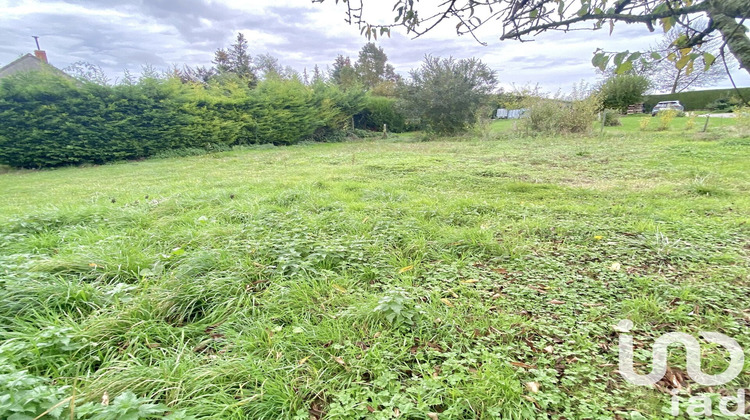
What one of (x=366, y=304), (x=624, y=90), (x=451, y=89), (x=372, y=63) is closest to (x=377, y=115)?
(x=451, y=89)

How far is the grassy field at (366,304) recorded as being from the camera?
1221 millimetres

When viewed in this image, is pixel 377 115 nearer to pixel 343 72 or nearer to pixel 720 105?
pixel 343 72

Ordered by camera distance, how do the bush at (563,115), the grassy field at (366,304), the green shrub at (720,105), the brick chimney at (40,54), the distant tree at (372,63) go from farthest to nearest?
the distant tree at (372,63) < the green shrub at (720,105) < the brick chimney at (40,54) < the bush at (563,115) < the grassy field at (366,304)

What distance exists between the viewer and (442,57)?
14352 millimetres

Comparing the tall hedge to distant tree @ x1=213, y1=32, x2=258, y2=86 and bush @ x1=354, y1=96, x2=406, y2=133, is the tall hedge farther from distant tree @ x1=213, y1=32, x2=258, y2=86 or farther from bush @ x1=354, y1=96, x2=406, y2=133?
distant tree @ x1=213, y1=32, x2=258, y2=86

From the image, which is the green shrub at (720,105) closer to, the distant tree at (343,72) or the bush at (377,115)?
the bush at (377,115)

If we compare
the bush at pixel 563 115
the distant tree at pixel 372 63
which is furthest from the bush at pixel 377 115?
the distant tree at pixel 372 63

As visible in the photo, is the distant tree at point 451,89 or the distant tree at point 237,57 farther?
the distant tree at point 237,57

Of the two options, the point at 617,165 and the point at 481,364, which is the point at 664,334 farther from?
the point at 617,165

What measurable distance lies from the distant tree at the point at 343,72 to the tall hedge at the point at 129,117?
1382cm

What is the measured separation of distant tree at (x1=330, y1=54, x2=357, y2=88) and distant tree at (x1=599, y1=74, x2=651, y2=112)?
17752 millimetres

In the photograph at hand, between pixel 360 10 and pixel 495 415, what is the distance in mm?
2197

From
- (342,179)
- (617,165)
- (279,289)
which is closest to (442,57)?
(617,165)

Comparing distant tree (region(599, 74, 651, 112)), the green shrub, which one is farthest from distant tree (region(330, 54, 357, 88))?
the green shrub
